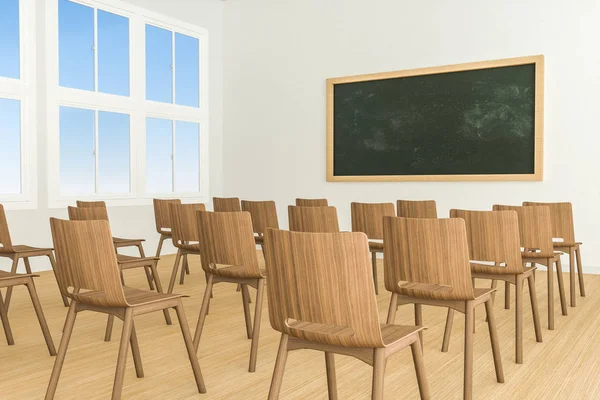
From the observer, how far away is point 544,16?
642 cm

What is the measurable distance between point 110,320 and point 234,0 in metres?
6.59

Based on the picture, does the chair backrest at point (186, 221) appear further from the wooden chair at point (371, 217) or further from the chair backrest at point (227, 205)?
the wooden chair at point (371, 217)

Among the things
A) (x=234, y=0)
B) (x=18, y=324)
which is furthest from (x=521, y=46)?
(x=18, y=324)

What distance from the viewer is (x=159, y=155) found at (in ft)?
26.2

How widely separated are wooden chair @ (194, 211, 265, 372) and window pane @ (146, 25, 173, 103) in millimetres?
5177

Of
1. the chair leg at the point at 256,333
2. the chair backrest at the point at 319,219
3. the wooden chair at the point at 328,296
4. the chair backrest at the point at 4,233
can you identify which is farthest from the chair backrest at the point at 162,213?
the wooden chair at the point at 328,296

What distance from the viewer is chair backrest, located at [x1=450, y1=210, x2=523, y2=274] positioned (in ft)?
9.56

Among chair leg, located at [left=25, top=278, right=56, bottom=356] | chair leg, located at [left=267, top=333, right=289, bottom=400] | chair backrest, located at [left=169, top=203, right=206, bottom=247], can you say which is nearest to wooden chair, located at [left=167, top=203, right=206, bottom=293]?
chair backrest, located at [left=169, top=203, right=206, bottom=247]

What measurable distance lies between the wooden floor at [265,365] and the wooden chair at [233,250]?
24cm

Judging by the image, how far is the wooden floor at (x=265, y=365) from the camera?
261 centimetres

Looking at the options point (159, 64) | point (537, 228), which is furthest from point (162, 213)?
point (537, 228)

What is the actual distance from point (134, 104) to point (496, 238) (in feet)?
18.9

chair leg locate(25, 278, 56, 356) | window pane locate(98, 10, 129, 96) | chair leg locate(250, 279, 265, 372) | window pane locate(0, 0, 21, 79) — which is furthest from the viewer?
window pane locate(98, 10, 129, 96)

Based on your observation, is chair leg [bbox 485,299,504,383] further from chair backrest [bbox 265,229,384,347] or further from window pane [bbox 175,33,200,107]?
window pane [bbox 175,33,200,107]
